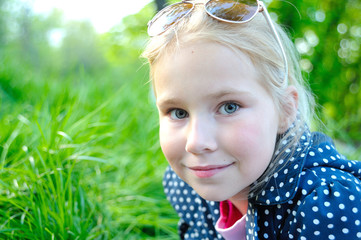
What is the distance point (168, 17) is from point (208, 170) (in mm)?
580

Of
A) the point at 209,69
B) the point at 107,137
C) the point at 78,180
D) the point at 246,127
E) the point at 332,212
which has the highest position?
the point at 209,69

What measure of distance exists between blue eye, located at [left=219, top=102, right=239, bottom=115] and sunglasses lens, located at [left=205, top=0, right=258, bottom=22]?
289mm

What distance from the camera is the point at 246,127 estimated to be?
1.14 metres

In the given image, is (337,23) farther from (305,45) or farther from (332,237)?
(332,237)

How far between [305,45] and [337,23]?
1.84 ft

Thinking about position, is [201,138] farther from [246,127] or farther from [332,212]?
[332,212]

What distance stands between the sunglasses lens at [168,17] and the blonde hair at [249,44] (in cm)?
3

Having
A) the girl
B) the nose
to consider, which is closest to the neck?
the girl

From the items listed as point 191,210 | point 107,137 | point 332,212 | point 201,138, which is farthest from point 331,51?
point 201,138

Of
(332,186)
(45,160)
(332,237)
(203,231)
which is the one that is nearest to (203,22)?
(332,186)

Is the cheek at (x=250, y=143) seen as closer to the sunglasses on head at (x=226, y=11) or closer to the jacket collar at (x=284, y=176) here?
the jacket collar at (x=284, y=176)

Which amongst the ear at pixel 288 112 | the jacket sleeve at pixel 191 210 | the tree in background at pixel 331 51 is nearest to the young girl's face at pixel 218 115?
the ear at pixel 288 112

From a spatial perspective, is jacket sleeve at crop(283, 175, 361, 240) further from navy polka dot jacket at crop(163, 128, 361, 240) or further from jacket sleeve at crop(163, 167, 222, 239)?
jacket sleeve at crop(163, 167, 222, 239)

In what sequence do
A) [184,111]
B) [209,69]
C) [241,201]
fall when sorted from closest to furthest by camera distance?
1. [209,69]
2. [184,111]
3. [241,201]
